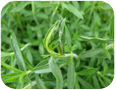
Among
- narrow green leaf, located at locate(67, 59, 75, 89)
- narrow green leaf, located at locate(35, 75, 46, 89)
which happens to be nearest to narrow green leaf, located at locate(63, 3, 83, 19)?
narrow green leaf, located at locate(67, 59, 75, 89)

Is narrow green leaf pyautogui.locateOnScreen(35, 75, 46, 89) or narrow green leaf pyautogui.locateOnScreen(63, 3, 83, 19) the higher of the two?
narrow green leaf pyautogui.locateOnScreen(63, 3, 83, 19)

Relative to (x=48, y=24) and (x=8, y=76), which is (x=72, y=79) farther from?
(x=48, y=24)

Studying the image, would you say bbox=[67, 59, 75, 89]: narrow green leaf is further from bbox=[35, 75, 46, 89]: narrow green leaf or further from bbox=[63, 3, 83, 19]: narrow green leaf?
bbox=[63, 3, 83, 19]: narrow green leaf

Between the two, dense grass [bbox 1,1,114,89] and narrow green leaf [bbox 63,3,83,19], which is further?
narrow green leaf [bbox 63,3,83,19]

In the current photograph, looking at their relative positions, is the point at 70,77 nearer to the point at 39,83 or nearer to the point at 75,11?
the point at 39,83

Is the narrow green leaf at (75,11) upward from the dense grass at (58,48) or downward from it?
upward

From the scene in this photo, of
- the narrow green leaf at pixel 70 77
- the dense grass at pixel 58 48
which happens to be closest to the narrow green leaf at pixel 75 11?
the dense grass at pixel 58 48

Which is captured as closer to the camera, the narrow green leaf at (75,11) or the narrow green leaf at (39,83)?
the narrow green leaf at (39,83)

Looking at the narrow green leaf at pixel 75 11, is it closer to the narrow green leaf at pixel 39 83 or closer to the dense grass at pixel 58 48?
the dense grass at pixel 58 48

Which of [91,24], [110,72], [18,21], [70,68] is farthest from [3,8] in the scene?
[110,72]
